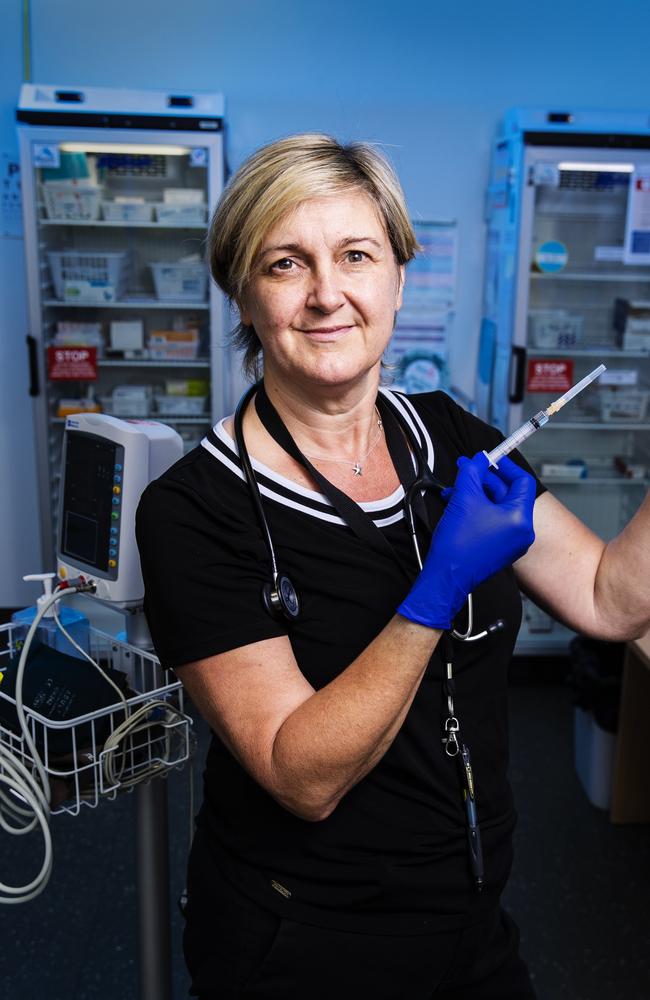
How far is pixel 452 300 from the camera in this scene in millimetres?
4164

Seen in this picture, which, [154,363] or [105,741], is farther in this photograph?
[154,363]

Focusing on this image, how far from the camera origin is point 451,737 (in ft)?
4.10

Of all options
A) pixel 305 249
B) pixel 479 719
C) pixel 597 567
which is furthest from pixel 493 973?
pixel 305 249

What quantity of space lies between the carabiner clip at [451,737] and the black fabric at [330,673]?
1 cm

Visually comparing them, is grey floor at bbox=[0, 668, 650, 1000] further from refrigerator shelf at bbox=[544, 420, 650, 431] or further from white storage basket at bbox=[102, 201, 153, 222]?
white storage basket at bbox=[102, 201, 153, 222]

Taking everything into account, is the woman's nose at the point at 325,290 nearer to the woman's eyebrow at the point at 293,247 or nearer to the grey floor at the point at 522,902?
the woman's eyebrow at the point at 293,247

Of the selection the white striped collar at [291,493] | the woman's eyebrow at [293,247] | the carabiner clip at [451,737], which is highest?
the woman's eyebrow at [293,247]

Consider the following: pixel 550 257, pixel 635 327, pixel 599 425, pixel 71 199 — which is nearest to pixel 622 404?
pixel 599 425

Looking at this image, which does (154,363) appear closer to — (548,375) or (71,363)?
(71,363)

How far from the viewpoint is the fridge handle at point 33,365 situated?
3781 millimetres

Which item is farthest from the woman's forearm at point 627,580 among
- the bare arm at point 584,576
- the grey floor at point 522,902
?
the grey floor at point 522,902

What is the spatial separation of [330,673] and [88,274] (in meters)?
3.02

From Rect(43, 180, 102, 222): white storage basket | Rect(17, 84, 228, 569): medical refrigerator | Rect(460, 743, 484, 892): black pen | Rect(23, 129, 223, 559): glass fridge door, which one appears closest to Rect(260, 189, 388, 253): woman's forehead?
Rect(460, 743, 484, 892): black pen

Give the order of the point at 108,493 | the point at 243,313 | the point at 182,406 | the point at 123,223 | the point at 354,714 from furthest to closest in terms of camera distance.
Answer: the point at 182,406 → the point at 123,223 → the point at 108,493 → the point at 243,313 → the point at 354,714
